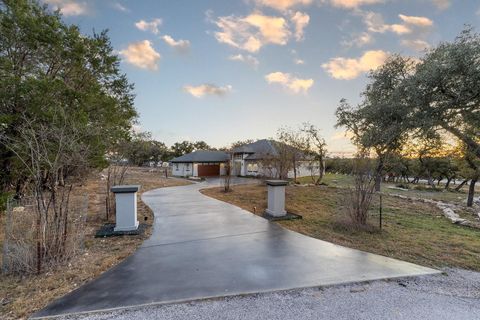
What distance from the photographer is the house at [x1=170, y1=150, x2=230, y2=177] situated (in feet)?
97.2

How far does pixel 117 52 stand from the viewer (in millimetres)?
9953

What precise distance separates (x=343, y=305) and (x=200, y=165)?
91.2 ft

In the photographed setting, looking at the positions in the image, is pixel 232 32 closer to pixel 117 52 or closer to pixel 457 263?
pixel 117 52

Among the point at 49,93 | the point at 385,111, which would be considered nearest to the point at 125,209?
the point at 49,93

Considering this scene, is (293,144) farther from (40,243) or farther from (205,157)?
(40,243)

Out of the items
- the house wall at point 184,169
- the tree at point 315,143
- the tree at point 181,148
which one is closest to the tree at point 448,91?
the tree at point 315,143

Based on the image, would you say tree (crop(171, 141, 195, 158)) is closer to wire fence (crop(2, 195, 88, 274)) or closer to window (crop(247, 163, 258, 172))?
window (crop(247, 163, 258, 172))

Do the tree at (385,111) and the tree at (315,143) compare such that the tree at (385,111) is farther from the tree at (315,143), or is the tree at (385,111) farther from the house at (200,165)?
the house at (200,165)

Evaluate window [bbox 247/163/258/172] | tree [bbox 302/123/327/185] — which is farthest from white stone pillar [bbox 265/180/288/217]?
window [bbox 247/163/258/172]

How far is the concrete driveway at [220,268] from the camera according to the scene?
3168 millimetres

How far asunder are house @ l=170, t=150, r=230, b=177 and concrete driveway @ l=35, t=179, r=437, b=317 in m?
23.5

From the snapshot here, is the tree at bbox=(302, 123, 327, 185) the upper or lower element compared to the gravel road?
upper

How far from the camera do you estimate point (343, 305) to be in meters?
2.98

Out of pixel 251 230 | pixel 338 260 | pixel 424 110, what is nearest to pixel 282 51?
pixel 424 110
